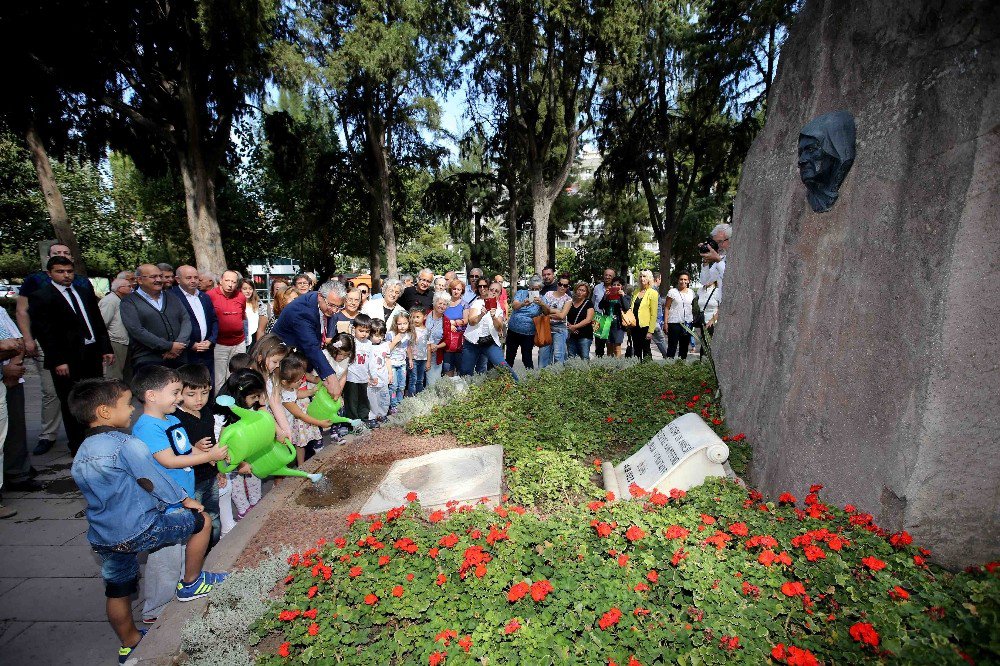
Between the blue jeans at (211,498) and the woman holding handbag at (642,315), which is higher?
the woman holding handbag at (642,315)

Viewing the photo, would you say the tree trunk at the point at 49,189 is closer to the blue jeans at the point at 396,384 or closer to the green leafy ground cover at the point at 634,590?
the blue jeans at the point at 396,384

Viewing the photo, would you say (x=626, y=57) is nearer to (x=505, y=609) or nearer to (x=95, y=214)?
(x=505, y=609)

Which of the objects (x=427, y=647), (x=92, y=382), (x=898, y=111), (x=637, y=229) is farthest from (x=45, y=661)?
(x=637, y=229)

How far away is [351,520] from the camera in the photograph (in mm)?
3252

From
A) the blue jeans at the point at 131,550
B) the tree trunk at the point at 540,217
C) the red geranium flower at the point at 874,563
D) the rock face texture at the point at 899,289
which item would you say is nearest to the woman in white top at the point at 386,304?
the blue jeans at the point at 131,550

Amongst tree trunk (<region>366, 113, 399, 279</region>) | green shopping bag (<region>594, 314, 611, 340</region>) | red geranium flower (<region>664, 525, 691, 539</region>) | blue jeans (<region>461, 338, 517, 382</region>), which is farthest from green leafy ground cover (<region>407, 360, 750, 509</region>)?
tree trunk (<region>366, 113, 399, 279</region>)

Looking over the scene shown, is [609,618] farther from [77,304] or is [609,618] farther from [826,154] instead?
[77,304]

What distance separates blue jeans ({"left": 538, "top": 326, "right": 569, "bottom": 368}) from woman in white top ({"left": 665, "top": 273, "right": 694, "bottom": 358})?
6.92ft

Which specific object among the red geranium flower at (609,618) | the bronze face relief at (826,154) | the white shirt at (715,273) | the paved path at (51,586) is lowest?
the paved path at (51,586)

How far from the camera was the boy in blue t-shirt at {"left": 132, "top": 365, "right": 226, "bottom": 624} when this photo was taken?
2820 millimetres

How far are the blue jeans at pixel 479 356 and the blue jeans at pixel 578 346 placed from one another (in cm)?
162

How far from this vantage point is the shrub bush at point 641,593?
1.97 metres

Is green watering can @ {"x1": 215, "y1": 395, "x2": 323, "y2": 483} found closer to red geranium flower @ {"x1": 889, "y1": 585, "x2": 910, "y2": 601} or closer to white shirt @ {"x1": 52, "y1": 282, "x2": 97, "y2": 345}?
white shirt @ {"x1": 52, "y1": 282, "x2": 97, "y2": 345}

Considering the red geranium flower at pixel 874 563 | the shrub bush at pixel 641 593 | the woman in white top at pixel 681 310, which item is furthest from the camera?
the woman in white top at pixel 681 310
